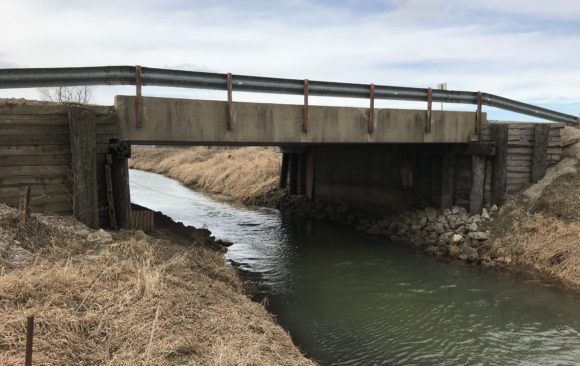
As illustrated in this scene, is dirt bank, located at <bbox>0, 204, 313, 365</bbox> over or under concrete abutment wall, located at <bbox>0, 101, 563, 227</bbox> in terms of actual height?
under

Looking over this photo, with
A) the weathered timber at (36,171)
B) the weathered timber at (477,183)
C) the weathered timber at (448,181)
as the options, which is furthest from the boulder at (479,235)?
the weathered timber at (36,171)

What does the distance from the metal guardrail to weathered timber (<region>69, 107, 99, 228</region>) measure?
2.89ft

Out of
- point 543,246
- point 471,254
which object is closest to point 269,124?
point 471,254

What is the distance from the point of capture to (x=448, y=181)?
16.9 meters

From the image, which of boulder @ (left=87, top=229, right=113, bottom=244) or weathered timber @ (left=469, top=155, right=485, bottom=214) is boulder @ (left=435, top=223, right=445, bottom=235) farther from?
boulder @ (left=87, top=229, right=113, bottom=244)

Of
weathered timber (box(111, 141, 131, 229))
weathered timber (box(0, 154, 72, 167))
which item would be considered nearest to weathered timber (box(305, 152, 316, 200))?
weathered timber (box(111, 141, 131, 229))

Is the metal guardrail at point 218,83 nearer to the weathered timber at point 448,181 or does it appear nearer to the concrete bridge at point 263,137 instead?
the concrete bridge at point 263,137

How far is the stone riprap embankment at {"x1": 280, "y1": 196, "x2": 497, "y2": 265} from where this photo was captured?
1446 cm

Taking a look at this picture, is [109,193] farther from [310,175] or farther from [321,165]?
[310,175]

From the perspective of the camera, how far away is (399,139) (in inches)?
566

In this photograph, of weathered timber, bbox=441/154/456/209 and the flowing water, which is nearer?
the flowing water

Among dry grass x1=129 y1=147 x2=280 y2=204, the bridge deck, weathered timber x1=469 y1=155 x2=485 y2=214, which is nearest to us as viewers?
the bridge deck

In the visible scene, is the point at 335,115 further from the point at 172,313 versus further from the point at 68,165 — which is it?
the point at 172,313

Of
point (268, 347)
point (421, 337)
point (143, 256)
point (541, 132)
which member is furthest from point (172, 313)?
point (541, 132)
